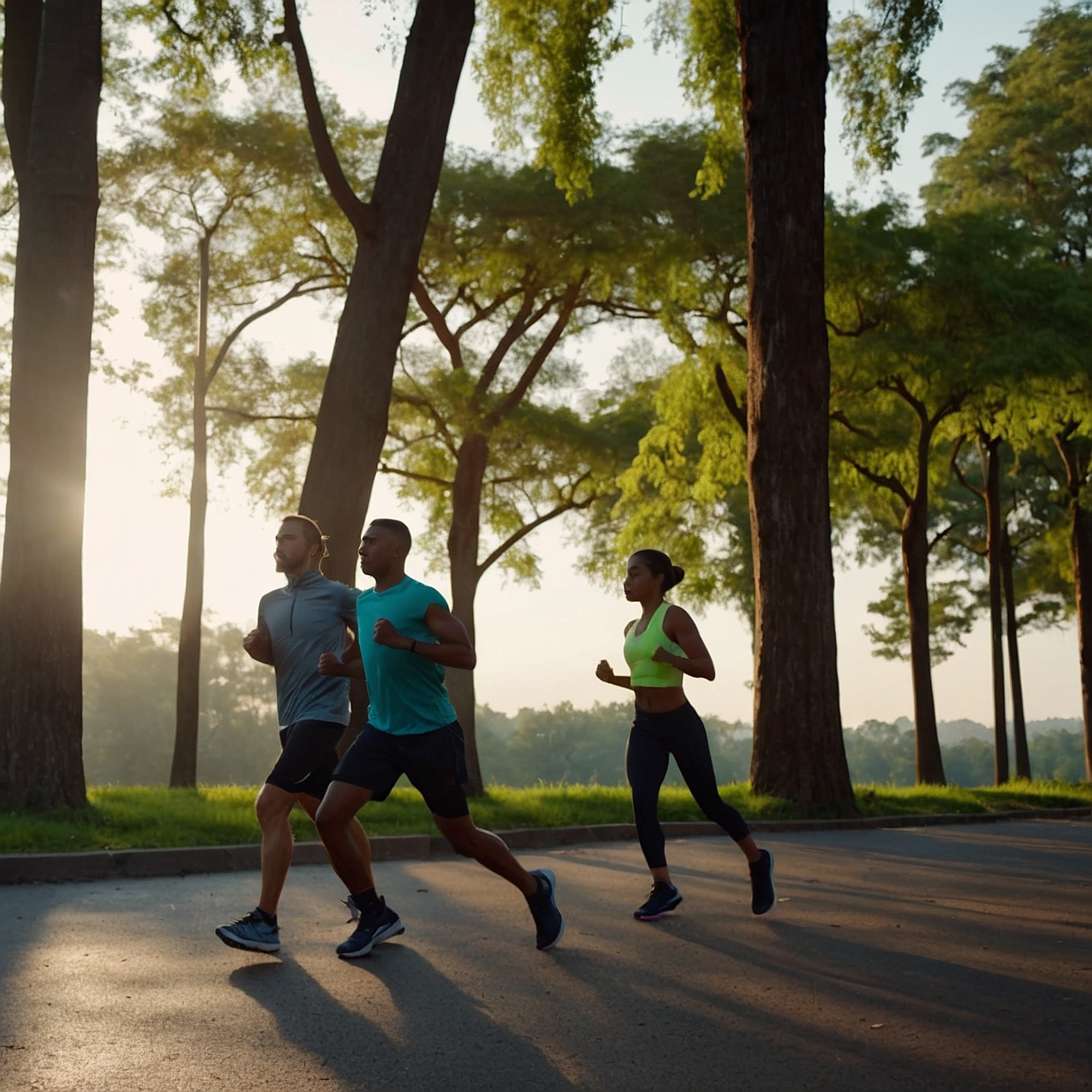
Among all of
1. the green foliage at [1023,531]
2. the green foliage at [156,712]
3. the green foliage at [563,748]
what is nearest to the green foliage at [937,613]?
the green foliage at [1023,531]

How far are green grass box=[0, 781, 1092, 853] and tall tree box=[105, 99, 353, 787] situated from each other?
859 centimetres

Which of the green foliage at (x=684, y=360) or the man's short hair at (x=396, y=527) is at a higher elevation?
the green foliage at (x=684, y=360)

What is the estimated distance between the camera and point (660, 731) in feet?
25.2

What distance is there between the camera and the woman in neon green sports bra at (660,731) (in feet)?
25.0

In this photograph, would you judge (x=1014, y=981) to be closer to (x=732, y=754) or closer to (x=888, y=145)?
(x=888, y=145)

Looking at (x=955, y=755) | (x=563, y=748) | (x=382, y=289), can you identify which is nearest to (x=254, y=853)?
(x=382, y=289)

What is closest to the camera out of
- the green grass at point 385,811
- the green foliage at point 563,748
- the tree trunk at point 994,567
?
the green grass at point 385,811

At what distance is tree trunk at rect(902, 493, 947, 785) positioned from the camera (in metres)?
24.8

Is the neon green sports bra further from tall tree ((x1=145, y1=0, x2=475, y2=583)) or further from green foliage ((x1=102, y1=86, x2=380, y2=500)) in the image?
green foliage ((x1=102, y1=86, x2=380, y2=500))

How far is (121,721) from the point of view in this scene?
8431cm

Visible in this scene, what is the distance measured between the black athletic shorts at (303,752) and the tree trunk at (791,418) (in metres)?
10.1

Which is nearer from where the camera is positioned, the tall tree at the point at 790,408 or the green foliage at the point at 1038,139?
the tall tree at the point at 790,408

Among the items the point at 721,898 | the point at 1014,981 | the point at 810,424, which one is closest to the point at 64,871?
the point at 721,898

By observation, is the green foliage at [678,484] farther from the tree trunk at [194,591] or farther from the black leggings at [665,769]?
the black leggings at [665,769]
